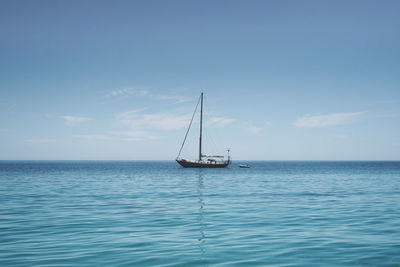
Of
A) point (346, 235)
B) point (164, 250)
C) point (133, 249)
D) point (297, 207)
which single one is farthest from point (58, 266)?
point (297, 207)

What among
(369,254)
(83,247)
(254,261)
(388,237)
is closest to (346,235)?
(388,237)

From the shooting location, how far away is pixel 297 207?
62.8ft

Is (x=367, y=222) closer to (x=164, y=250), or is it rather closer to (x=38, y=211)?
(x=164, y=250)

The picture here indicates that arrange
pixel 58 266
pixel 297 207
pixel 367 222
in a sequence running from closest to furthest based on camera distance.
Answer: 1. pixel 58 266
2. pixel 367 222
3. pixel 297 207

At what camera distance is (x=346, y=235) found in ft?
39.2

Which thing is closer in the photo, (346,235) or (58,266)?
(58,266)

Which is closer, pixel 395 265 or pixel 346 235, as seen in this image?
pixel 395 265

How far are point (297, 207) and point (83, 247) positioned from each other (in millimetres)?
13234

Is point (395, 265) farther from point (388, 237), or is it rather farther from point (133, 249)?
point (133, 249)

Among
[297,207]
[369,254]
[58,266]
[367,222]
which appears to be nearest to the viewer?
[58,266]

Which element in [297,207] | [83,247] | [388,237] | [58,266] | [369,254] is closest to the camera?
[58,266]

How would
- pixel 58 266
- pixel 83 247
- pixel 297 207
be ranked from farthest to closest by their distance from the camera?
pixel 297 207 < pixel 83 247 < pixel 58 266

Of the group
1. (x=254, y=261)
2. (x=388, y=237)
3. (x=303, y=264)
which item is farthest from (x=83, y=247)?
(x=388, y=237)

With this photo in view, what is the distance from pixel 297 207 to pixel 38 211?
50.3ft
